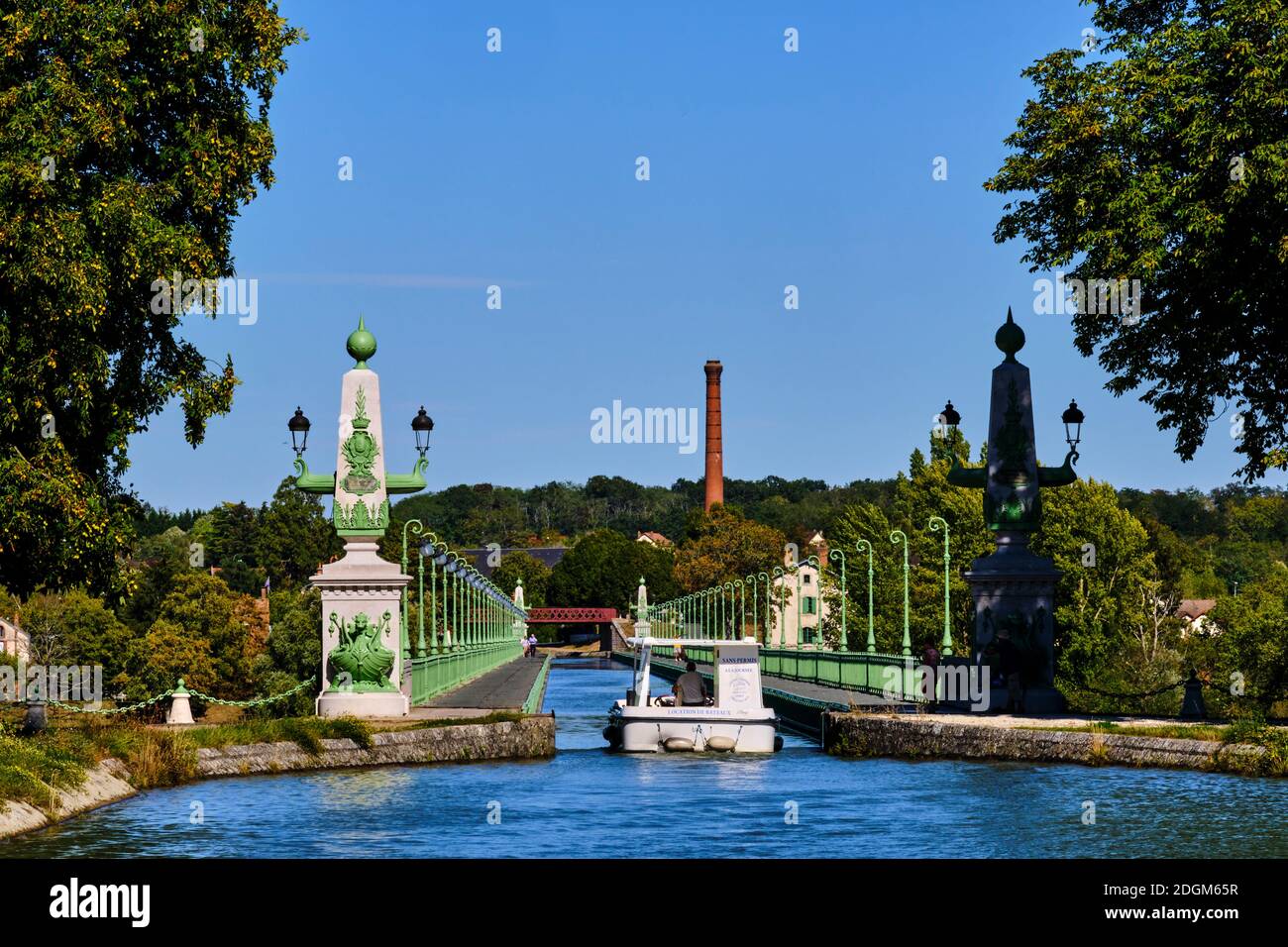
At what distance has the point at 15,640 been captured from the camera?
10150 centimetres

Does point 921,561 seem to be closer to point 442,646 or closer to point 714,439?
point 442,646

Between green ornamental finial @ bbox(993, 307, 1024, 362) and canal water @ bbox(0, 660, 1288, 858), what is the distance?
9.04 metres

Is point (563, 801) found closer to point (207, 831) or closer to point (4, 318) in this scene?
point (207, 831)

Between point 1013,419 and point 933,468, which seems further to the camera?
point 933,468

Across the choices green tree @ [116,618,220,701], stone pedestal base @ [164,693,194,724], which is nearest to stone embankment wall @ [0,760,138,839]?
stone pedestal base @ [164,693,194,724]

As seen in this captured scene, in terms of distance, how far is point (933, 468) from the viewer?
89.2 metres

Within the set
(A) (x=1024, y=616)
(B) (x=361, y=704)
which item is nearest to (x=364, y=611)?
(B) (x=361, y=704)

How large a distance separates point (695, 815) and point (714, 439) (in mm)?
136213

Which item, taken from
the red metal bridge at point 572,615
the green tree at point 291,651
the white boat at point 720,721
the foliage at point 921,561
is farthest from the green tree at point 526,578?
the white boat at point 720,721

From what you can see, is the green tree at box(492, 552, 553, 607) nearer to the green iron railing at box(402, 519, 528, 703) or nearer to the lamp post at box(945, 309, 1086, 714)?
the green iron railing at box(402, 519, 528, 703)

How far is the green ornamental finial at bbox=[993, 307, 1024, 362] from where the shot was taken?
3322 centimetres

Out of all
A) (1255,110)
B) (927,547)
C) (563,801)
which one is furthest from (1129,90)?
(927,547)
